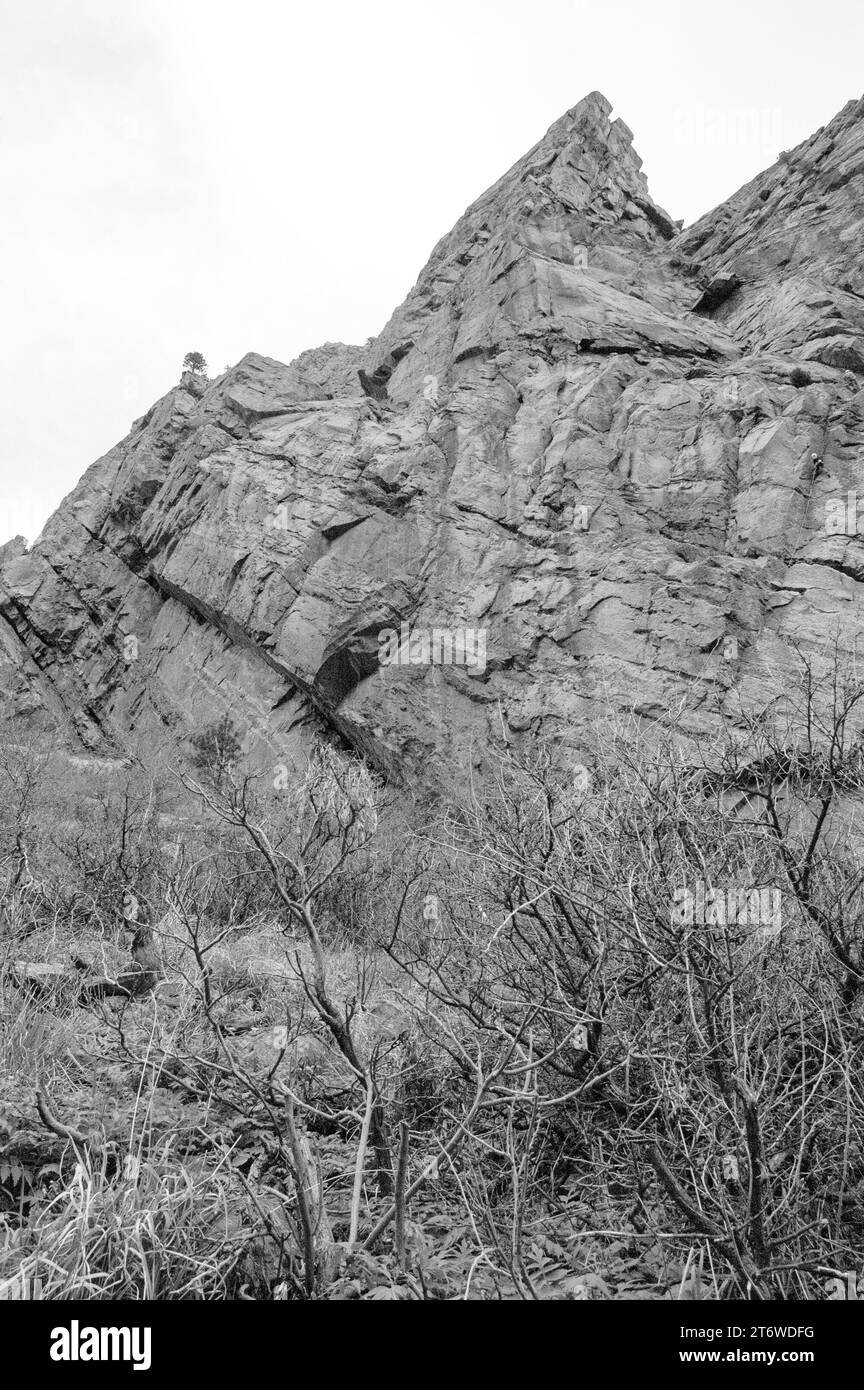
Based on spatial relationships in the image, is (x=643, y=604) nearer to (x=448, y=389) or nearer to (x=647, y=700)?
(x=647, y=700)

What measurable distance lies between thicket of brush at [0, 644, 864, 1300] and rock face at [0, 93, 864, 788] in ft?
28.5

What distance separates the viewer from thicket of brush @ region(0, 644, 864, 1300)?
2.90 meters

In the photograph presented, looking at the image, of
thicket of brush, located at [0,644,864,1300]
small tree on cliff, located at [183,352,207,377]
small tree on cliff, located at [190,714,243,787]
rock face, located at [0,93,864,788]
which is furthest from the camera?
small tree on cliff, located at [183,352,207,377]

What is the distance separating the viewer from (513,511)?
19391mm

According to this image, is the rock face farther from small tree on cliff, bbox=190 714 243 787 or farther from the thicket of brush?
the thicket of brush

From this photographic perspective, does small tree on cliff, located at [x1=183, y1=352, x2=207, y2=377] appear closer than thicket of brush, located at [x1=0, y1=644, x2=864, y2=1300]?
No

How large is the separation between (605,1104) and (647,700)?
11989 mm

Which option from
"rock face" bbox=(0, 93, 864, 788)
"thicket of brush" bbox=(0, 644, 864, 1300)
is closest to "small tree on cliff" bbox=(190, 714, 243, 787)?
"rock face" bbox=(0, 93, 864, 788)

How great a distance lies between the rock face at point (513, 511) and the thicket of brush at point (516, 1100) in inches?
342

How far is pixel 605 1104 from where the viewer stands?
13.2 feet

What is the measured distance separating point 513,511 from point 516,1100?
17.3 meters

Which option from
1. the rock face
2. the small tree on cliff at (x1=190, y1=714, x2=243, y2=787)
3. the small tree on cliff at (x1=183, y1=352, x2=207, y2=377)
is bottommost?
the small tree on cliff at (x1=190, y1=714, x2=243, y2=787)

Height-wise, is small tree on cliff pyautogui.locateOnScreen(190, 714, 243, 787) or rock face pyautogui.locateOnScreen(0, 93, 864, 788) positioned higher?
rock face pyautogui.locateOnScreen(0, 93, 864, 788)

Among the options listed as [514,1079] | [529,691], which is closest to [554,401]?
[529,691]
